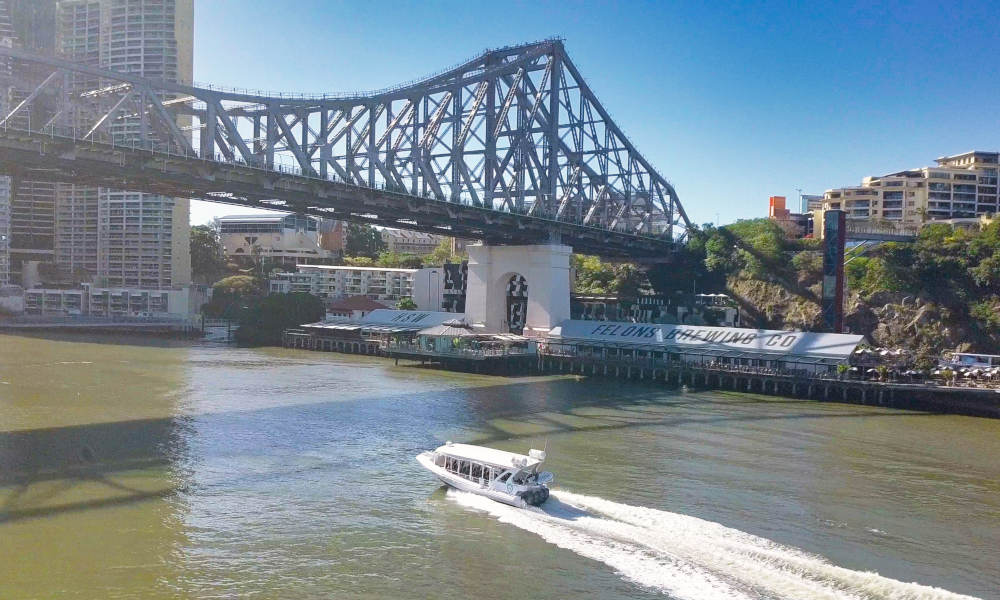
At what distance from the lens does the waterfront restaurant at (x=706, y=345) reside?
48.7 metres

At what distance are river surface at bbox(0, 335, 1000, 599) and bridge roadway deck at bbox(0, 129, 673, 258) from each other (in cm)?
1100

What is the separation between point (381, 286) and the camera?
98938 millimetres

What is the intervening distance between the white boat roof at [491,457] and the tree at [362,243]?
336ft

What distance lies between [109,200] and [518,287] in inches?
2221

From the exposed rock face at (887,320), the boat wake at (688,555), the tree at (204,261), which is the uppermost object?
the tree at (204,261)

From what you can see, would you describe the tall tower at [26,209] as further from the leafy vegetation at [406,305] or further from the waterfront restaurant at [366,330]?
the waterfront restaurant at [366,330]

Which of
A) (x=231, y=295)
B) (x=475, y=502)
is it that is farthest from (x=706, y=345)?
(x=231, y=295)

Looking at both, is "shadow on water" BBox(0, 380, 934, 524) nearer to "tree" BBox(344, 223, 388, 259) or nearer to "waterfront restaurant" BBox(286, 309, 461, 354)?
"waterfront restaurant" BBox(286, 309, 461, 354)

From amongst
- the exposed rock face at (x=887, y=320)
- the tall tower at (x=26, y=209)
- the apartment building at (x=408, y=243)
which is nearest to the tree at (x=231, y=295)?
the tall tower at (x=26, y=209)

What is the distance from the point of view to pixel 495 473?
23.4 meters

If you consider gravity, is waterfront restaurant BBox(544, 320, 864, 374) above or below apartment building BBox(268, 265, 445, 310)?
below

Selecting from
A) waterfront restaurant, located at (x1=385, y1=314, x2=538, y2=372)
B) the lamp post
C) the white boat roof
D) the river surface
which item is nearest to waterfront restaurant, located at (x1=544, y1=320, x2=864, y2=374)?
waterfront restaurant, located at (x1=385, y1=314, x2=538, y2=372)

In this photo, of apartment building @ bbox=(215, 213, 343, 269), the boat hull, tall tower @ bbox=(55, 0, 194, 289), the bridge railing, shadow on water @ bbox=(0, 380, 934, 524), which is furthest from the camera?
apartment building @ bbox=(215, 213, 343, 269)

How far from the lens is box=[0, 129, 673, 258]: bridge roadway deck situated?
4088cm
